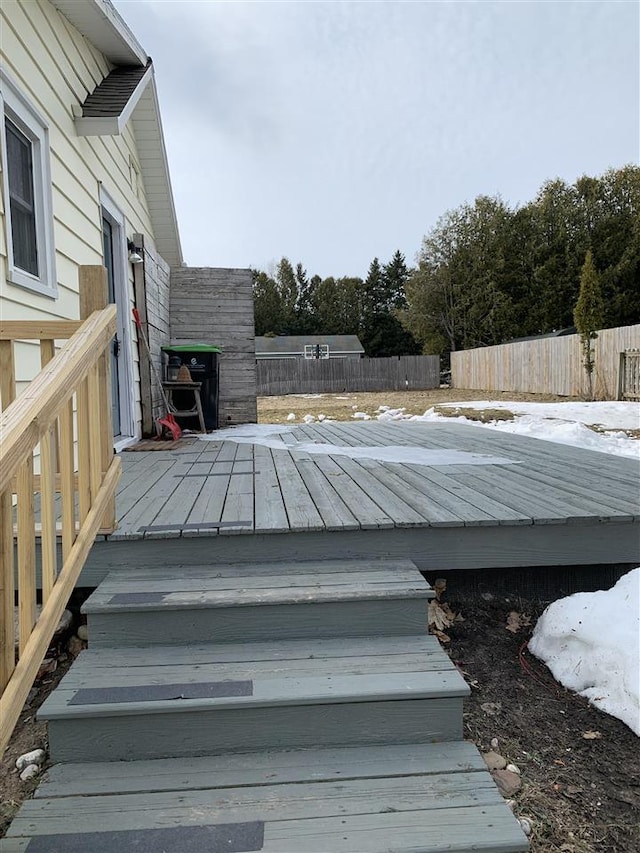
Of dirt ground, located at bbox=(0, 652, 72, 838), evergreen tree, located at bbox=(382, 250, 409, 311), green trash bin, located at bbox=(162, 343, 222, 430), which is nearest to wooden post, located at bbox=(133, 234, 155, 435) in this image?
green trash bin, located at bbox=(162, 343, 222, 430)

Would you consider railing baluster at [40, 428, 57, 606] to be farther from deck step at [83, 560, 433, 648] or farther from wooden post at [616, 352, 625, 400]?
wooden post at [616, 352, 625, 400]

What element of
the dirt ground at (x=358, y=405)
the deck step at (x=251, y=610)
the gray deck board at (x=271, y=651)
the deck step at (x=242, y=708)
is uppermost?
the dirt ground at (x=358, y=405)

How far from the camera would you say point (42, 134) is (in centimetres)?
320

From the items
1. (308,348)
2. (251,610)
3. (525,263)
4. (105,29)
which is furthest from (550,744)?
(308,348)

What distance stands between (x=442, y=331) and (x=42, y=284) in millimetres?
29324

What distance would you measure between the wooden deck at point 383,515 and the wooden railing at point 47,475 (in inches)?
13.4

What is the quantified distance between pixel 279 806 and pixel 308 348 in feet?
114

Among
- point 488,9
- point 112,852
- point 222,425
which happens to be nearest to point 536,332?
point 488,9

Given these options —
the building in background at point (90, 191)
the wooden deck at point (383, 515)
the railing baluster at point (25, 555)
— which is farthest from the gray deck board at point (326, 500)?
the building in background at point (90, 191)

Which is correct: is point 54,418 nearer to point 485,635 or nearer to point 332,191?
point 485,635

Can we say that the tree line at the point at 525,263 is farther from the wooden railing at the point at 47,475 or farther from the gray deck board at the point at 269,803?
the gray deck board at the point at 269,803

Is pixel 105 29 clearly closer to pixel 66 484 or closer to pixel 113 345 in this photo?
pixel 113 345

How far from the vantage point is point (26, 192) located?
3.13m

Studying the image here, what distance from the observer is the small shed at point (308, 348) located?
3541cm
